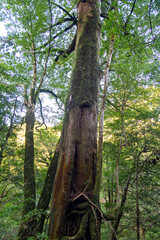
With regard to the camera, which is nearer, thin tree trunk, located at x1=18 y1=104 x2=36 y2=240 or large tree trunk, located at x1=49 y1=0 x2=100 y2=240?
large tree trunk, located at x1=49 y1=0 x2=100 y2=240

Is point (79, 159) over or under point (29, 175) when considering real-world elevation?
over

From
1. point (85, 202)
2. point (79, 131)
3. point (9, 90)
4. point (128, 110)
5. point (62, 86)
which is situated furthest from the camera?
point (62, 86)

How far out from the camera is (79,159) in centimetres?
213

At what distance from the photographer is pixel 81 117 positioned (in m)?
2.34

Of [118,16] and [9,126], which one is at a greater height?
[118,16]

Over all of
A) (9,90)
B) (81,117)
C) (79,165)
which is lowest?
(79,165)

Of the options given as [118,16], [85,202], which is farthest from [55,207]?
[118,16]

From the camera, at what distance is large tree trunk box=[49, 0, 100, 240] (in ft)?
6.01

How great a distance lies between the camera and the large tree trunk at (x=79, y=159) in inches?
72.1

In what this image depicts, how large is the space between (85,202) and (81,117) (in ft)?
4.08

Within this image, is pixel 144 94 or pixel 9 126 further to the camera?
pixel 144 94

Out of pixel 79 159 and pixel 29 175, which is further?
pixel 29 175

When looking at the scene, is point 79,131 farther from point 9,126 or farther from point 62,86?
point 62,86

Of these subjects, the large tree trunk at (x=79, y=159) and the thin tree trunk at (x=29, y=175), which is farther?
the thin tree trunk at (x=29, y=175)
